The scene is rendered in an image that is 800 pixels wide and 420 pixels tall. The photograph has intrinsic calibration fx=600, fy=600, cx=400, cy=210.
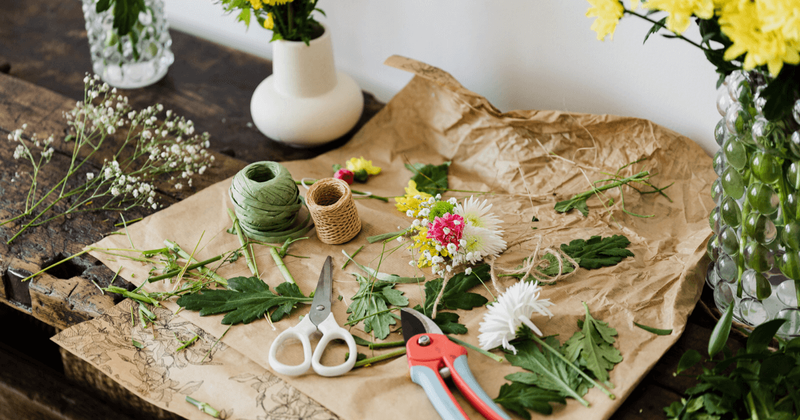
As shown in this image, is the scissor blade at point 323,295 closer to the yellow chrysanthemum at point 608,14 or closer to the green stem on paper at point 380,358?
the green stem on paper at point 380,358

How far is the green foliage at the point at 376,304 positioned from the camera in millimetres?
711

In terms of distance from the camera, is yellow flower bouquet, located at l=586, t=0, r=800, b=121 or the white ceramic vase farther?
the white ceramic vase

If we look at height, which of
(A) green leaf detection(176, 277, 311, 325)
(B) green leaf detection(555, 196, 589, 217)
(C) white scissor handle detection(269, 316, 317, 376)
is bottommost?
(A) green leaf detection(176, 277, 311, 325)

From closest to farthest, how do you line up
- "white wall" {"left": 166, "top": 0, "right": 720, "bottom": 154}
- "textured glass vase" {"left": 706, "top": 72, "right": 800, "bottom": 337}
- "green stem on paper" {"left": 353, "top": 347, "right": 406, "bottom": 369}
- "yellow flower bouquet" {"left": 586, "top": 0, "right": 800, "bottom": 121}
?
"yellow flower bouquet" {"left": 586, "top": 0, "right": 800, "bottom": 121}
"textured glass vase" {"left": 706, "top": 72, "right": 800, "bottom": 337}
"green stem on paper" {"left": 353, "top": 347, "right": 406, "bottom": 369}
"white wall" {"left": 166, "top": 0, "right": 720, "bottom": 154}

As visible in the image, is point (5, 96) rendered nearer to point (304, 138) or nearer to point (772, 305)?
point (304, 138)

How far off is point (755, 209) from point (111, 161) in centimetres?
95

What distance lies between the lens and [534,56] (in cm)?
101

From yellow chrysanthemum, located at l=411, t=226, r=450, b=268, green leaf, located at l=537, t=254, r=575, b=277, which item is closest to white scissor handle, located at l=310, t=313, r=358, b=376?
yellow chrysanthemum, located at l=411, t=226, r=450, b=268

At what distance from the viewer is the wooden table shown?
74 centimetres

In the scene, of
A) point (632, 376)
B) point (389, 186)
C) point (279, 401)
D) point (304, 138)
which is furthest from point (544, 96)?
point (279, 401)

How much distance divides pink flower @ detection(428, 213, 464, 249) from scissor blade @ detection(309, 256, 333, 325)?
0.14m

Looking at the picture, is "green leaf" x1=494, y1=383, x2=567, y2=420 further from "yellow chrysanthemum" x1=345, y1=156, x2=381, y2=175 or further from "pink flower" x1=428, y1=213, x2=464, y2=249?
"yellow chrysanthemum" x1=345, y1=156, x2=381, y2=175

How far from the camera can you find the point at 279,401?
0.64 metres

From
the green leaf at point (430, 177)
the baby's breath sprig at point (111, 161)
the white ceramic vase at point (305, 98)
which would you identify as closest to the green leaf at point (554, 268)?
the green leaf at point (430, 177)
